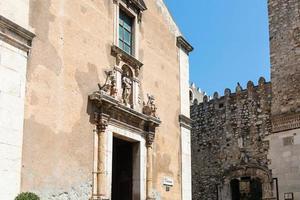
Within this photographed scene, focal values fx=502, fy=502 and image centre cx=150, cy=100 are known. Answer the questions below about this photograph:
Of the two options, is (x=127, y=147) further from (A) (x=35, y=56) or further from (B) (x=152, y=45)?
(A) (x=35, y=56)

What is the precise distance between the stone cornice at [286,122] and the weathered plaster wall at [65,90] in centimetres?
548

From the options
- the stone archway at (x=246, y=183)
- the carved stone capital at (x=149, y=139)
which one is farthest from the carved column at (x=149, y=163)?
the stone archway at (x=246, y=183)

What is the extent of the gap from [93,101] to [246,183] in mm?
14807

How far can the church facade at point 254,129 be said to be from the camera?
53.5ft

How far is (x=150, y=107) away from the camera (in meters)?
12.1

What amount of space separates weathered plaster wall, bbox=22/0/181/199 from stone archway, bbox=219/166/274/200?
10.5 meters

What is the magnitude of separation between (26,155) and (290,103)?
10.4 metres

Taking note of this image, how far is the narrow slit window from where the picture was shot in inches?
465

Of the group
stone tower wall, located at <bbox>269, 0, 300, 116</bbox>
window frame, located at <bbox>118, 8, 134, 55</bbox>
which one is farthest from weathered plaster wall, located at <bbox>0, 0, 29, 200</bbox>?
stone tower wall, located at <bbox>269, 0, 300, 116</bbox>

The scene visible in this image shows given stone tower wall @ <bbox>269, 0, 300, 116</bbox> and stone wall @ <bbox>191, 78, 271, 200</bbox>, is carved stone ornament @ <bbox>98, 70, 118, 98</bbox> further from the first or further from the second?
stone wall @ <bbox>191, 78, 271, 200</bbox>

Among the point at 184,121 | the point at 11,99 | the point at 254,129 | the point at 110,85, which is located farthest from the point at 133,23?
the point at 254,129

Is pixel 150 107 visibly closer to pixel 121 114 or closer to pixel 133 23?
pixel 121 114

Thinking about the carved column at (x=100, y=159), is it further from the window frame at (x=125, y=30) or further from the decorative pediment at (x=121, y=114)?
the window frame at (x=125, y=30)

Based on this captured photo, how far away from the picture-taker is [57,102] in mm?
9227
